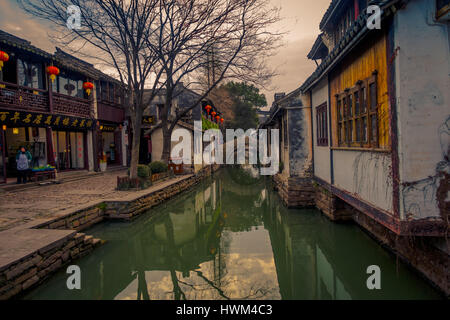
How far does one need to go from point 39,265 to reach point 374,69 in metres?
6.24

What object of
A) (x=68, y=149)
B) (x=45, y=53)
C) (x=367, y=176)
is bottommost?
(x=367, y=176)

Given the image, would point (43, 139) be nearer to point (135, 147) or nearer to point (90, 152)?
point (90, 152)

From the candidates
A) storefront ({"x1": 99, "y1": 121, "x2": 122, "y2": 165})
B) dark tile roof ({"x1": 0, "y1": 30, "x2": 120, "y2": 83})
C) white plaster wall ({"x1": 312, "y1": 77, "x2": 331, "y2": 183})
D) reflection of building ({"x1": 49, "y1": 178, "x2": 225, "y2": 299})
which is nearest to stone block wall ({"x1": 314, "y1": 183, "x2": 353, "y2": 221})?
white plaster wall ({"x1": 312, "y1": 77, "x2": 331, "y2": 183})

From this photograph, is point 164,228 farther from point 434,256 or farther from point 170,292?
point 434,256

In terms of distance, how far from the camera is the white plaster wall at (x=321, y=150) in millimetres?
8514

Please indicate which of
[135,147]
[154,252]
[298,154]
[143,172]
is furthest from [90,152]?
[154,252]

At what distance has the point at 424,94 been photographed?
4.11 m

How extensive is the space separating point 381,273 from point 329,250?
172 cm

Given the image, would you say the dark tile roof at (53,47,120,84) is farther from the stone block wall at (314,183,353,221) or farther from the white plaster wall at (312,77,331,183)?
the stone block wall at (314,183,353,221)

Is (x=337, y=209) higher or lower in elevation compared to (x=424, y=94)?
lower

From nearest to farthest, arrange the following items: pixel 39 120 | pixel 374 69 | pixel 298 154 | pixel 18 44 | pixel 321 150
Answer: pixel 374 69 → pixel 321 150 → pixel 298 154 → pixel 18 44 → pixel 39 120

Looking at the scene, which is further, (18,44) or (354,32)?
(18,44)

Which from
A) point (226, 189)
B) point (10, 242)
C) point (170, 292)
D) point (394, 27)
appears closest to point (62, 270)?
point (10, 242)

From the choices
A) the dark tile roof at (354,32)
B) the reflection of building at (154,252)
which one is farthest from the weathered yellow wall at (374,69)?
the reflection of building at (154,252)
